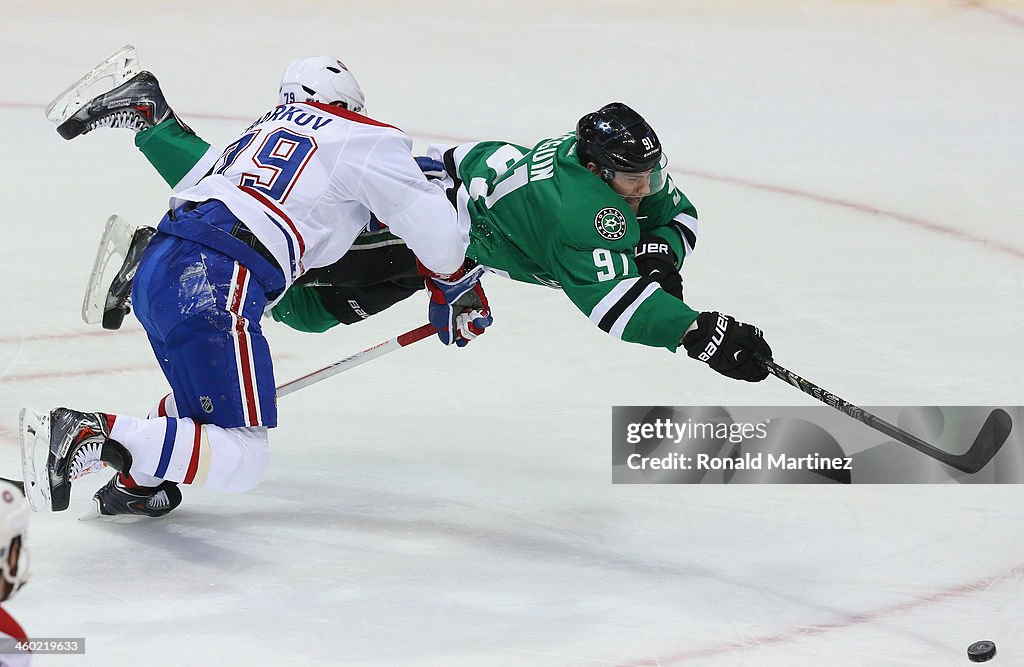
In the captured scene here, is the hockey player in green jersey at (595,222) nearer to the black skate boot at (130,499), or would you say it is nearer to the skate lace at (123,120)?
the skate lace at (123,120)

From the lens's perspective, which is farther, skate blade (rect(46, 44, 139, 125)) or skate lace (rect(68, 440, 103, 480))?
skate blade (rect(46, 44, 139, 125))

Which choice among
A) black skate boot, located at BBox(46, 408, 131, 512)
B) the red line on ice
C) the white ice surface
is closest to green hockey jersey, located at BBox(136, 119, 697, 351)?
the white ice surface

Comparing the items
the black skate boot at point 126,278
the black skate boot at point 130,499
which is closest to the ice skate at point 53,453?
the black skate boot at point 130,499

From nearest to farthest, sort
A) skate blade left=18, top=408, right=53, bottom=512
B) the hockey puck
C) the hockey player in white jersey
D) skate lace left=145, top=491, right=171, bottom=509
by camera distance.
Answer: the hockey puck
skate blade left=18, top=408, right=53, bottom=512
the hockey player in white jersey
skate lace left=145, top=491, right=171, bottom=509

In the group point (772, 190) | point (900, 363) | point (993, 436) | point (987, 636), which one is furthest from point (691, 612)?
point (772, 190)

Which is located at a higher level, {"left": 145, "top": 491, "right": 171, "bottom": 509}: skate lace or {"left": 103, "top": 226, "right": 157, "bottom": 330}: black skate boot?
{"left": 103, "top": 226, "right": 157, "bottom": 330}: black skate boot

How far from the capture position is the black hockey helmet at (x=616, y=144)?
3.57 m

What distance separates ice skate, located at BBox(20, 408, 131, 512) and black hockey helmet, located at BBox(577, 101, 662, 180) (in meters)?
1.24

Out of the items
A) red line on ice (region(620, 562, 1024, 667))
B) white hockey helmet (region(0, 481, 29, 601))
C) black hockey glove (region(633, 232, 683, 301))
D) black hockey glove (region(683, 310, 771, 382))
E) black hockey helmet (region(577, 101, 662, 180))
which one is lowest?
red line on ice (region(620, 562, 1024, 667))

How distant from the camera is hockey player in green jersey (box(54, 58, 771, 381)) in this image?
137 inches

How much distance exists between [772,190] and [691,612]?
325 centimetres

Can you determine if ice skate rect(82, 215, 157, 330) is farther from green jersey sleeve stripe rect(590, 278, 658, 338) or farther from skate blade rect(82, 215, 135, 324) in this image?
green jersey sleeve stripe rect(590, 278, 658, 338)

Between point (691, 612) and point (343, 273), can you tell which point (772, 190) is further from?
point (691, 612)

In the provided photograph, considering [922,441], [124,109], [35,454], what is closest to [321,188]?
[124,109]
